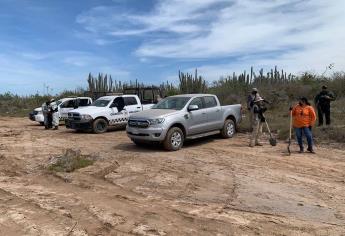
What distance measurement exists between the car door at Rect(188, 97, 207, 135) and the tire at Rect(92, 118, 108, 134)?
6.17 metres

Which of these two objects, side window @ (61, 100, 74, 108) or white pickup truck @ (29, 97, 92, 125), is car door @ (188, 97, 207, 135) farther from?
side window @ (61, 100, 74, 108)

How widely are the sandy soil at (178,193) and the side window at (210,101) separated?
1.84m

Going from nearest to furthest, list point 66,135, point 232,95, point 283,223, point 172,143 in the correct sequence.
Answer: point 283,223 < point 172,143 < point 66,135 < point 232,95

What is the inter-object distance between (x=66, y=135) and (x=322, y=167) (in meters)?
11.8

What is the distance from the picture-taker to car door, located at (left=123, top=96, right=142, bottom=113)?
2095cm

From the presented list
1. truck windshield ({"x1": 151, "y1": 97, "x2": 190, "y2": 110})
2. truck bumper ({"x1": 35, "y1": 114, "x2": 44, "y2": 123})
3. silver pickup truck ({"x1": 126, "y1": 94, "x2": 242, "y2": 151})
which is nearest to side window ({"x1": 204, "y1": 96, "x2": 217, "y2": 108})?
silver pickup truck ({"x1": 126, "y1": 94, "x2": 242, "y2": 151})

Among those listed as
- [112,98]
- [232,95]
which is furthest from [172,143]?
[232,95]

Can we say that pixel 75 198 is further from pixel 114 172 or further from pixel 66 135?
pixel 66 135

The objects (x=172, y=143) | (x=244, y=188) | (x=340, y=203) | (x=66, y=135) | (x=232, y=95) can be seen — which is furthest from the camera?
(x=232, y=95)

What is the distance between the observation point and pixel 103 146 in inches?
611

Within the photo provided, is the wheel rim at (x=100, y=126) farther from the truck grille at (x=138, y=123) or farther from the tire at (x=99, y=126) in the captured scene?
the truck grille at (x=138, y=123)

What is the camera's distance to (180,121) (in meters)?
14.6

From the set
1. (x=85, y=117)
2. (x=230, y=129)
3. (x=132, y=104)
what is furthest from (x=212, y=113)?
(x=85, y=117)

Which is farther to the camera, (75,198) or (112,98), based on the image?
(112,98)
